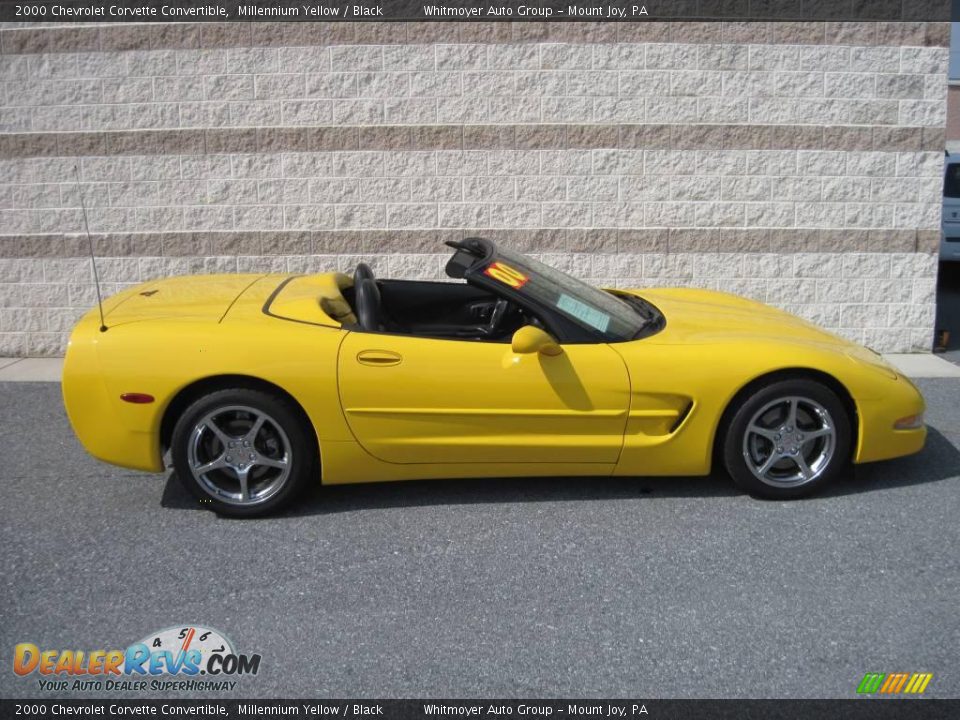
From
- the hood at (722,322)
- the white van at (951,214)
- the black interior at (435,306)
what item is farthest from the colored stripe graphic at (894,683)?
the white van at (951,214)

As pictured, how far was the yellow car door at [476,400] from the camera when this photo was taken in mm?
4516

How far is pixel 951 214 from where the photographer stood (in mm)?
12422

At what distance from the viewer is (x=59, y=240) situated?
819cm

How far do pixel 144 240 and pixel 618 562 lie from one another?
5.58 m

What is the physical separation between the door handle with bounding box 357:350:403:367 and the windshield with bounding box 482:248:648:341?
0.65m

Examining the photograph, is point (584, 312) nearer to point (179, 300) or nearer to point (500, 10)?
point (179, 300)

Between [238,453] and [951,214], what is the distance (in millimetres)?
10854

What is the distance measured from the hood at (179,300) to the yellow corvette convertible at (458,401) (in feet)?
0.09

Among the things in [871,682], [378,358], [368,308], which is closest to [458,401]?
[378,358]

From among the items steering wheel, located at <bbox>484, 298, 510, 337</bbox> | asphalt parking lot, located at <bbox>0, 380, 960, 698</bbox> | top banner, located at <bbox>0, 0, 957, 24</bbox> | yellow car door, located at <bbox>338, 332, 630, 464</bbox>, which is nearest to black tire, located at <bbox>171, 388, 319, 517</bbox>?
asphalt parking lot, located at <bbox>0, 380, 960, 698</bbox>

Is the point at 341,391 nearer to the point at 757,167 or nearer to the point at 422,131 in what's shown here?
the point at 422,131

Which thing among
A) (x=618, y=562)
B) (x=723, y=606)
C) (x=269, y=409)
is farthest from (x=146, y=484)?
(x=723, y=606)

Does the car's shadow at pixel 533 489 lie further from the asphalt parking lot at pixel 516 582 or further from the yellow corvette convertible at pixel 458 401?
the yellow corvette convertible at pixel 458 401

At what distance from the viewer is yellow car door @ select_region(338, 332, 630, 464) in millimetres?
4516
